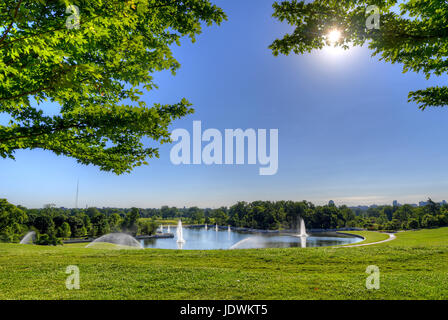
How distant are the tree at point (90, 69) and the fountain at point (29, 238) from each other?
48.5m

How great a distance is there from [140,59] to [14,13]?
9.99 ft

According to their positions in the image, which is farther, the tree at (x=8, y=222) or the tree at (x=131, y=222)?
the tree at (x=131, y=222)

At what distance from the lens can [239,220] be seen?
9362cm

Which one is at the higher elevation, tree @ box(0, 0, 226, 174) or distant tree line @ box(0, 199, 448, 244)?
tree @ box(0, 0, 226, 174)

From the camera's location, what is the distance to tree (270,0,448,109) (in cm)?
422

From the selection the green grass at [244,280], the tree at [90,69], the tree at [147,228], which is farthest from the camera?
the tree at [147,228]

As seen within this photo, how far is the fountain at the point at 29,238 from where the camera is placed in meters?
40.4

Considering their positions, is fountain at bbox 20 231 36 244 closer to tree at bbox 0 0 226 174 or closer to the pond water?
the pond water

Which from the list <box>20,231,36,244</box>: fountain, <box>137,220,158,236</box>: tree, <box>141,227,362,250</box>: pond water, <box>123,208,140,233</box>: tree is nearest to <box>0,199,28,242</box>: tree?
<box>20,231,36,244</box>: fountain

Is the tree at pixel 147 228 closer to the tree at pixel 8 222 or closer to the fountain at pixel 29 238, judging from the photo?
the fountain at pixel 29 238

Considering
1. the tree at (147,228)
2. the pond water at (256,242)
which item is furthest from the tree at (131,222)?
the pond water at (256,242)

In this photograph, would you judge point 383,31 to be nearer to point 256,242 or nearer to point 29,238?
point 256,242

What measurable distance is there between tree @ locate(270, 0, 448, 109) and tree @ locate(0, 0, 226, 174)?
214 cm
